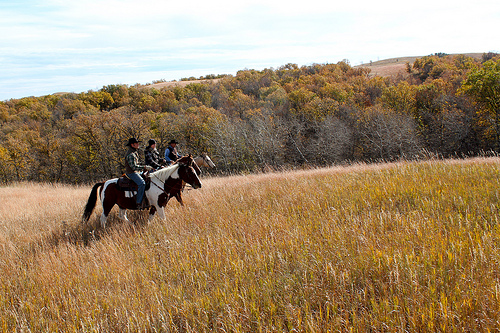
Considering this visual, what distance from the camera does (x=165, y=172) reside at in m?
7.61

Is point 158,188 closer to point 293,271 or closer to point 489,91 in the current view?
point 293,271

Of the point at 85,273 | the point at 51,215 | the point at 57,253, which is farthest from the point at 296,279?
the point at 51,215

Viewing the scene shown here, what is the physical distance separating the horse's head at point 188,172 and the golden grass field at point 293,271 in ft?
4.09

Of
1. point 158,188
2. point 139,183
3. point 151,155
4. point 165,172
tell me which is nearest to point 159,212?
point 158,188

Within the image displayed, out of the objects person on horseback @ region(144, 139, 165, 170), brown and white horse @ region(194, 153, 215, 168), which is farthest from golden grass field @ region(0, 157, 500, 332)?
brown and white horse @ region(194, 153, 215, 168)

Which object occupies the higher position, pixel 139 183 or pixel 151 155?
pixel 151 155

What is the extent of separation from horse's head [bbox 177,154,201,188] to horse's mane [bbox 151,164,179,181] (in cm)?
15

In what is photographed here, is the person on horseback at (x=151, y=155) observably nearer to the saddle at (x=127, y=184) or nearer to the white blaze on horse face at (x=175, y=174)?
the saddle at (x=127, y=184)

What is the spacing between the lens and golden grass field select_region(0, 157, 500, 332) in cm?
279

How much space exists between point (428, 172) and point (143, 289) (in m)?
7.53

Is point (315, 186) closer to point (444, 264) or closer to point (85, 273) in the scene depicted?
point (444, 264)

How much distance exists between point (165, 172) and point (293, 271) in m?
4.98

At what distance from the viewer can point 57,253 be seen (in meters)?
5.65

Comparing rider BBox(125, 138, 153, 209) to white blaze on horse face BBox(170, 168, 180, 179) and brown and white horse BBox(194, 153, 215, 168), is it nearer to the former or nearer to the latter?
white blaze on horse face BBox(170, 168, 180, 179)
